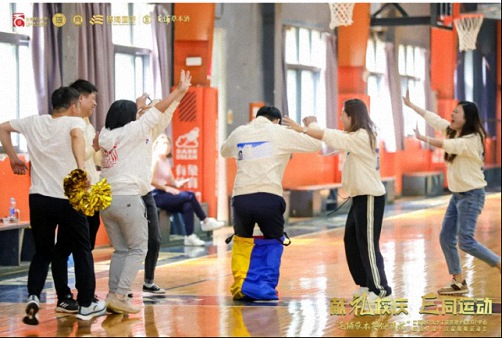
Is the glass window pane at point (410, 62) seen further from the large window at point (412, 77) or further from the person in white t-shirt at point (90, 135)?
the person in white t-shirt at point (90, 135)

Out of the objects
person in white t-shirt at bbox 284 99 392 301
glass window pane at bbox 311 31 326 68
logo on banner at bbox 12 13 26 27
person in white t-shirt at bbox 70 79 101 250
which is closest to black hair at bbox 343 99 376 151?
person in white t-shirt at bbox 284 99 392 301

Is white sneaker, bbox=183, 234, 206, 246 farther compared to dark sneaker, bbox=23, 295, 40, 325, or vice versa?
white sneaker, bbox=183, 234, 206, 246

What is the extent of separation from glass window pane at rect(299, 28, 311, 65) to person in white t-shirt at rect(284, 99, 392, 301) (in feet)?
36.2

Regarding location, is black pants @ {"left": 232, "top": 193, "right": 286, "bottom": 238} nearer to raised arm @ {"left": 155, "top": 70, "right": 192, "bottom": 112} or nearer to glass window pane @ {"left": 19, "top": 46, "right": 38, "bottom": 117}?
raised arm @ {"left": 155, "top": 70, "right": 192, "bottom": 112}

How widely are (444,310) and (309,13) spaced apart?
37.5 feet

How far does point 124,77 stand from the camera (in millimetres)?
12859

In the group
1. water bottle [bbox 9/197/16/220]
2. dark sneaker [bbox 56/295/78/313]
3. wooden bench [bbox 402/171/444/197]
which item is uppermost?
water bottle [bbox 9/197/16/220]

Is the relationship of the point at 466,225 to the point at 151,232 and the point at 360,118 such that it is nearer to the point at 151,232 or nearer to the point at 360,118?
the point at 360,118

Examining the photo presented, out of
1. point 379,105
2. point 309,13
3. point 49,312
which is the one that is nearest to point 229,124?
point 309,13

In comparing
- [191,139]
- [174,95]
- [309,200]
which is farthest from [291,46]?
[174,95]

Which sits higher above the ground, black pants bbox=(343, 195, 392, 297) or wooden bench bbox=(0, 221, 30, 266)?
black pants bbox=(343, 195, 392, 297)

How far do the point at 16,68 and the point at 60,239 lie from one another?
427cm

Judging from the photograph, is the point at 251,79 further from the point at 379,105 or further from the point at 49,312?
the point at 49,312

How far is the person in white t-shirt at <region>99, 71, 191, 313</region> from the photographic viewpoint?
728 cm
